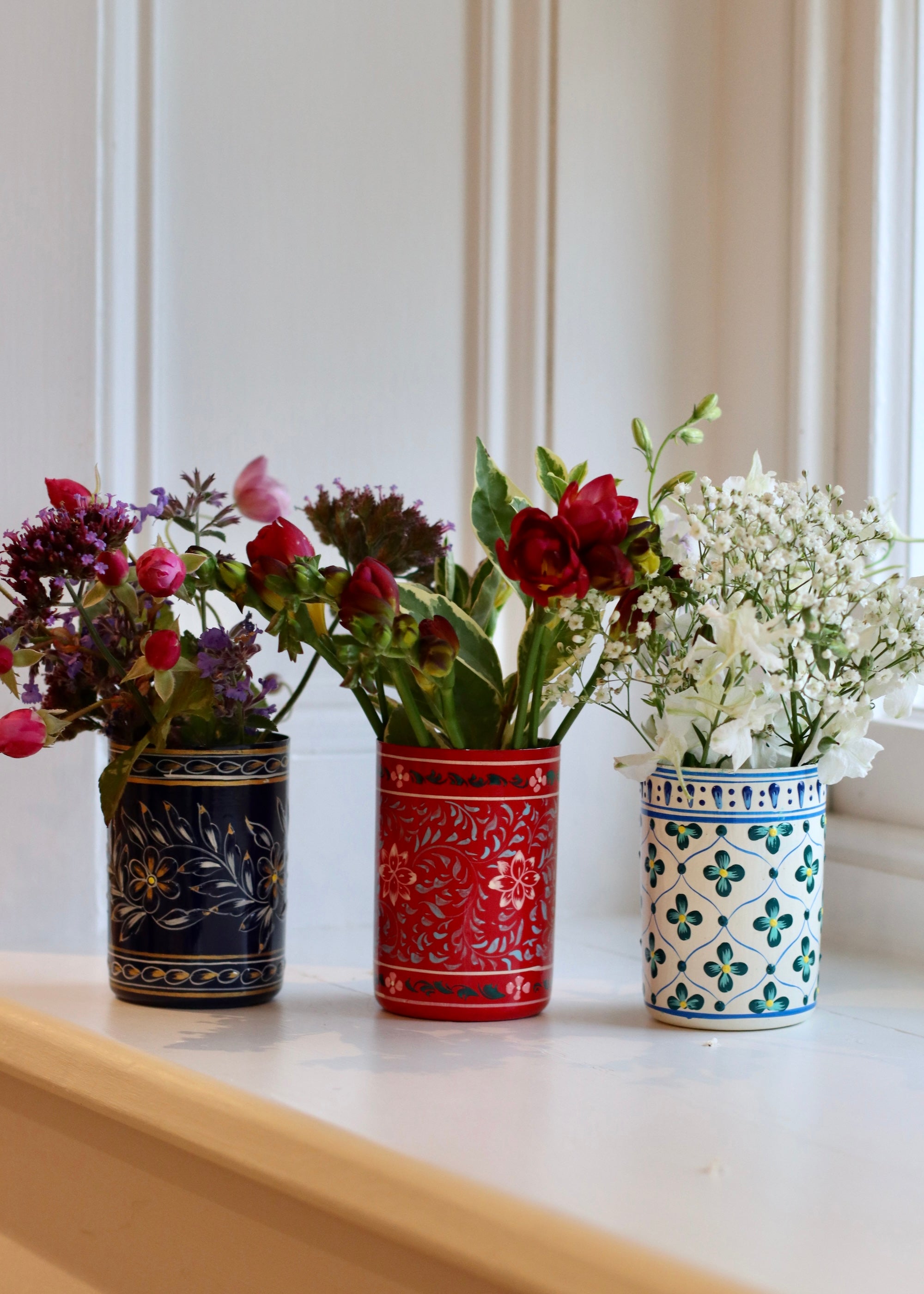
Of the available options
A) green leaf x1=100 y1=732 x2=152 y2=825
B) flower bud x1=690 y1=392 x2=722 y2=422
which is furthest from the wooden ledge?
flower bud x1=690 y1=392 x2=722 y2=422

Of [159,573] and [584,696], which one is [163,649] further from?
[584,696]

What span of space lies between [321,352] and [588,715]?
0.39 meters

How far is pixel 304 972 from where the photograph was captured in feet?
3.07

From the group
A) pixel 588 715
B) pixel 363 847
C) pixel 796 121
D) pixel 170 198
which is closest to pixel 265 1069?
pixel 363 847

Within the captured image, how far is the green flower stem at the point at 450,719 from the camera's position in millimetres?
806

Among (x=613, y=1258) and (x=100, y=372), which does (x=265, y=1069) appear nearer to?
(x=613, y=1258)

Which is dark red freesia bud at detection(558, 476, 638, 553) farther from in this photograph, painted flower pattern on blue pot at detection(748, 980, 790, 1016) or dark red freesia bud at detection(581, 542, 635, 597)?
painted flower pattern on blue pot at detection(748, 980, 790, 1016)

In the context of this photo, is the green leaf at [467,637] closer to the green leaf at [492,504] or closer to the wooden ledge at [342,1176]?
the green leaf at [492,504]

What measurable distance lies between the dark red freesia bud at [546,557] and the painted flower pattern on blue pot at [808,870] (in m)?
0.23

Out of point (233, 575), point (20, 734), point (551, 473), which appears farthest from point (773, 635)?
point (20, 734)

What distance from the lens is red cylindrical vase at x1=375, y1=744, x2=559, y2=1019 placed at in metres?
0.80

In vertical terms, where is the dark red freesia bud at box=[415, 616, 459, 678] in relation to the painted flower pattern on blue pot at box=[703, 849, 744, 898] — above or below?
above

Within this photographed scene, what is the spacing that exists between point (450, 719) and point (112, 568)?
226 mm

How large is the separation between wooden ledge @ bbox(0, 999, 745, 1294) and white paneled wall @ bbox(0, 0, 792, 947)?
0.23 meters
